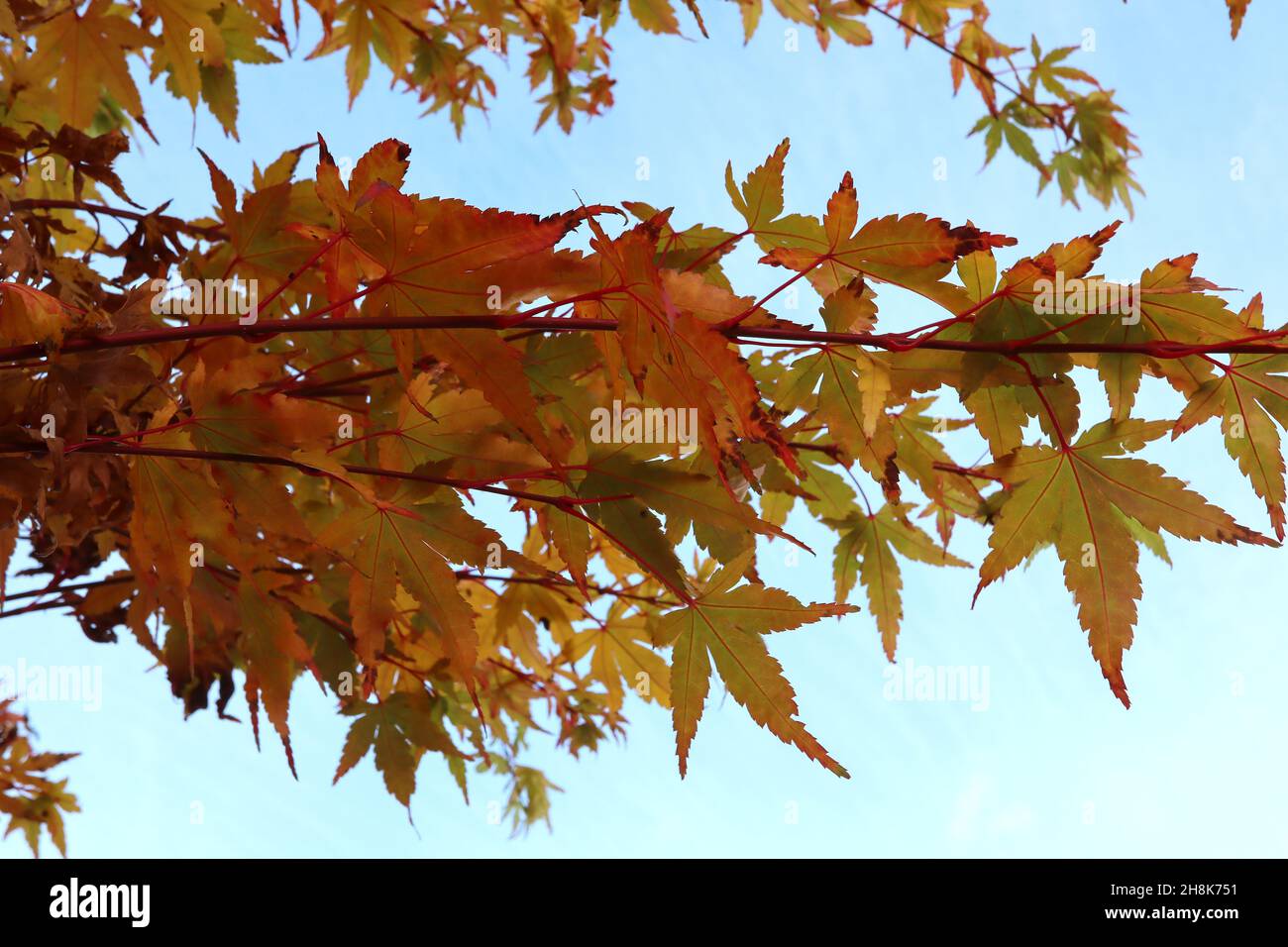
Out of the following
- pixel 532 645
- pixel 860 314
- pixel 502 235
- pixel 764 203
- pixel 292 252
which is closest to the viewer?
pixel 502 235

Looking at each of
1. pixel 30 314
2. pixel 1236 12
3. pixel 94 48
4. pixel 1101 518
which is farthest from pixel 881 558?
pixel 94 48

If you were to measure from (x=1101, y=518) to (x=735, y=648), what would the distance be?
0.34 meters

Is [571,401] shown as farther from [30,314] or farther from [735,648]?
[30,314]

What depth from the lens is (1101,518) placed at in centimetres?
81

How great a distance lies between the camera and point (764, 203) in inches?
33.3

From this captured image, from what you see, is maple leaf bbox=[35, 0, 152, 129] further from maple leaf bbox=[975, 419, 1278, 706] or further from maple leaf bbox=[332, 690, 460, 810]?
maple leaf bbox=[975, 419, 1278, 706]

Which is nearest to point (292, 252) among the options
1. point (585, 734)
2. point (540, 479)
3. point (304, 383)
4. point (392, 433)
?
point (304, 383)

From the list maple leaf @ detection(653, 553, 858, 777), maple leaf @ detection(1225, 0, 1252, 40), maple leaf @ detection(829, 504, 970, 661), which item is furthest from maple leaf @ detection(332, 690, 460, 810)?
maple leaf @ detection(1225, 0, 1252, 40)

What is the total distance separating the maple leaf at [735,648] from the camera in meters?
0.80

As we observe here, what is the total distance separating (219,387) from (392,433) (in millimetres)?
162

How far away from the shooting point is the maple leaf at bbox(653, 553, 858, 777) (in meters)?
0.80

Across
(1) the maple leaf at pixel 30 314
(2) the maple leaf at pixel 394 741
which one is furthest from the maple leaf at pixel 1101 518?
(2) the maple leaf at pixel 394 741

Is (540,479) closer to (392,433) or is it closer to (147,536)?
(392,433)

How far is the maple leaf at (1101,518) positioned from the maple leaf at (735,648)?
7.1 inches
